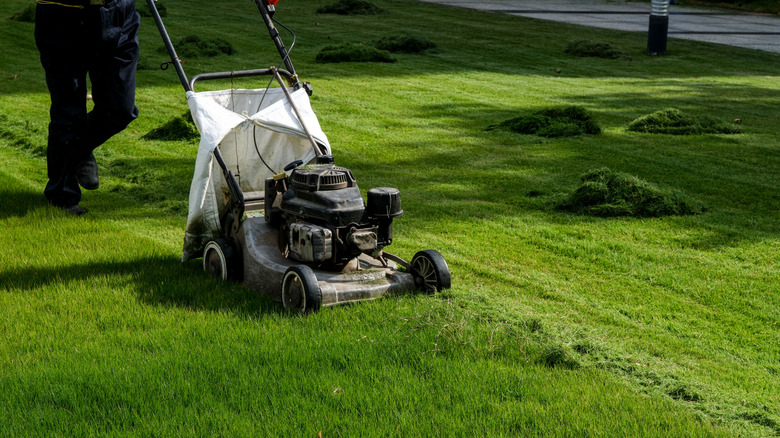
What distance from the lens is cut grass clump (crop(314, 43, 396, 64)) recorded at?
45.3 ft

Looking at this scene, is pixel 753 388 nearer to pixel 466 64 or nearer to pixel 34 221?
pixel 34 221

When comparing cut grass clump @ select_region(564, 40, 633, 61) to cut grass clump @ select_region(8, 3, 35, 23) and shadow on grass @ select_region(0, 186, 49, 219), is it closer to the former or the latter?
cut grass clump @ select_region(8, 3, 35, 23)

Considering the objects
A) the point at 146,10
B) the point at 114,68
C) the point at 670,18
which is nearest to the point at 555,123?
the point at 114,68

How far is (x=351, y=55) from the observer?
13.9 metres

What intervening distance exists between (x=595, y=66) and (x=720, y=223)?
8.74 meters

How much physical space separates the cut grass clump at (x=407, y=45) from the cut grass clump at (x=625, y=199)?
9274 millimetres

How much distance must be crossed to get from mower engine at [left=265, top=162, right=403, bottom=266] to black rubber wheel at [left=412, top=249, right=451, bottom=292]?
0.21 meters

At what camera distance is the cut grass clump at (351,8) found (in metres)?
21.0

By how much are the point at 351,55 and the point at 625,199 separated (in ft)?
27.8

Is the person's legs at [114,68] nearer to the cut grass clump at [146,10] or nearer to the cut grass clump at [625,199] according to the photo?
the cut grass clump at [625,199]

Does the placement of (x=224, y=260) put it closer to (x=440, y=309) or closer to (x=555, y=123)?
(x=440, y=309)

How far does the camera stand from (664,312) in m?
4.36

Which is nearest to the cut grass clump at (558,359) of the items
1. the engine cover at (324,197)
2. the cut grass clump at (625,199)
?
the engine cover at (324,197)

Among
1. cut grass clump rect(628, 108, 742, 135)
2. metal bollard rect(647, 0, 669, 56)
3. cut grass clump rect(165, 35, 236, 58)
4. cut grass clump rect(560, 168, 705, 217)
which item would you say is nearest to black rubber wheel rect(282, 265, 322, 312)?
cut grass clump rect(560, 168, 705, 217)
